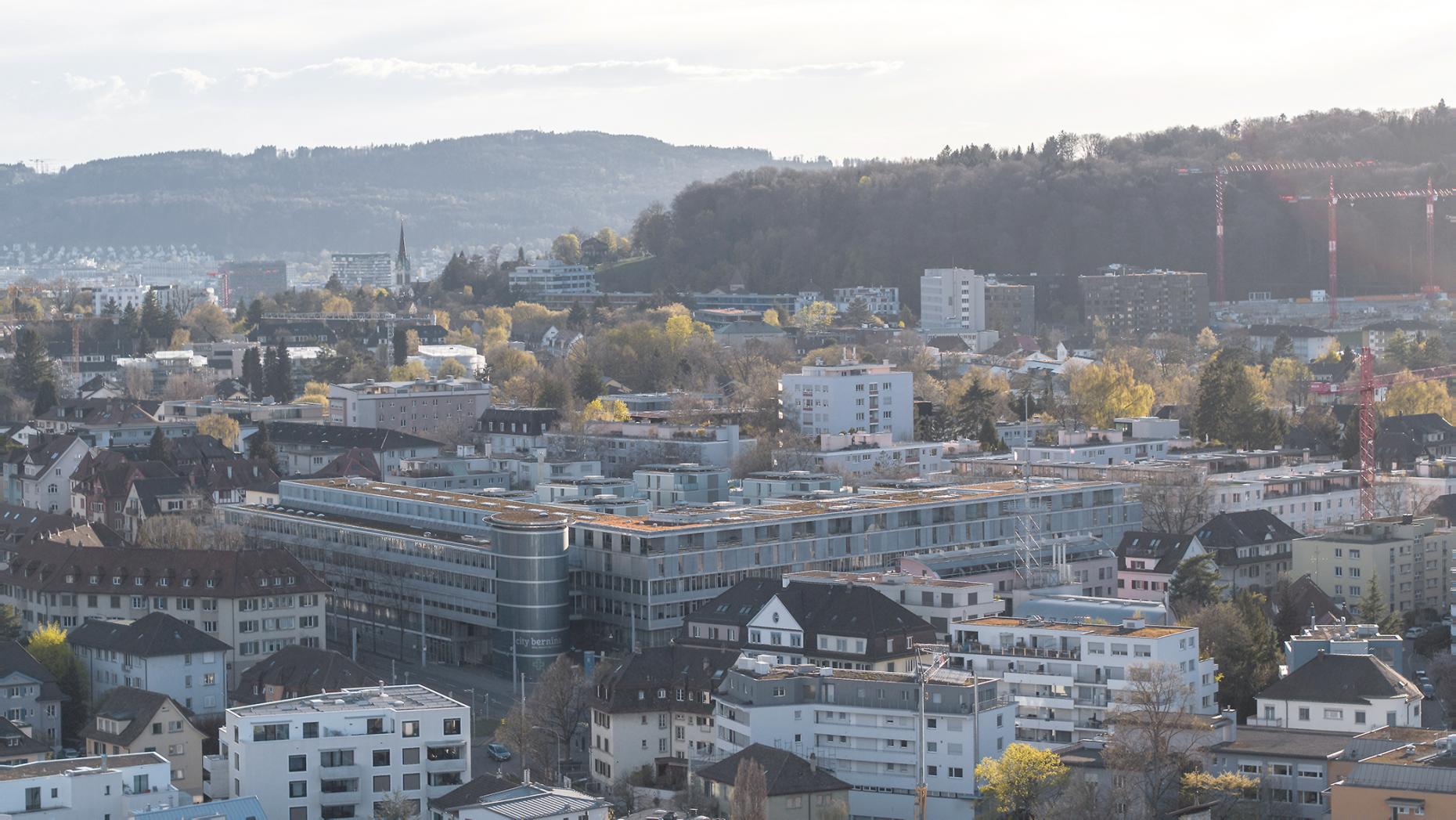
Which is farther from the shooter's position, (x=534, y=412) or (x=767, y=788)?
(x=534, y=412)

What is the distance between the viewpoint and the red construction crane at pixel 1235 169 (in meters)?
→ 108

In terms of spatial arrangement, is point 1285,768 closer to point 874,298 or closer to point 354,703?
point 354,703

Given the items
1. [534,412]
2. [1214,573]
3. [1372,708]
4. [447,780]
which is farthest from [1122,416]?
[447,780]

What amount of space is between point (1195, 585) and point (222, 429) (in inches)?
1259

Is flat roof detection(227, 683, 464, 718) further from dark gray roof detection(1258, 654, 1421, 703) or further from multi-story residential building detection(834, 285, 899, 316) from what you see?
multi-story residential building detection(834, 285, 899, 316)

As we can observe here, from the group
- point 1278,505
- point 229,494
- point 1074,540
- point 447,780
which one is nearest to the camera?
point 447,780

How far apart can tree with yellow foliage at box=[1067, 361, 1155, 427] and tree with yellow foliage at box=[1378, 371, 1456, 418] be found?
6064mm

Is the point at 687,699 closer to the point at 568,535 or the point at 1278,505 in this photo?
the point at 568,535

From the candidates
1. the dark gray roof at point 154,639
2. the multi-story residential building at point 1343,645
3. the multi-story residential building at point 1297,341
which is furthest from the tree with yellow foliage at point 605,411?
the multi-story residential building at point 1343,645

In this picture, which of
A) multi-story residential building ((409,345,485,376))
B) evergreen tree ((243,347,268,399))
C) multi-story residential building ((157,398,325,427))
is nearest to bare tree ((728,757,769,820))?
multi-story residential building ((157,398,325,427))

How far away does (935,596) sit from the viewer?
3419 cm

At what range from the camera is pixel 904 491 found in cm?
4450

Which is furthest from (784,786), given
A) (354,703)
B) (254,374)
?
(254,374)

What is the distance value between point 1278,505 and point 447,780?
949 inches
